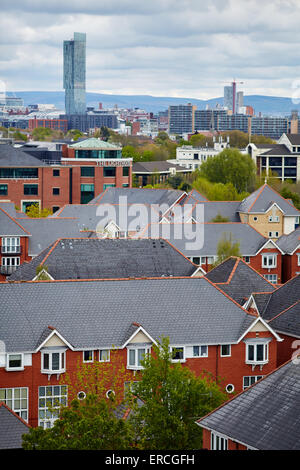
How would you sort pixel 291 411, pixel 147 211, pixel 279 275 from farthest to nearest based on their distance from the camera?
pixel 147 211 → pixel 279 275 → pixel 291 411

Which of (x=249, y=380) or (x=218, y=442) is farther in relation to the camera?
(x=249, y=380)

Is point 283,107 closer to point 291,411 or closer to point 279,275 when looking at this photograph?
point 279,275

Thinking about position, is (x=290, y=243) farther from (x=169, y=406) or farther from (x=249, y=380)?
(x=169, y=406)

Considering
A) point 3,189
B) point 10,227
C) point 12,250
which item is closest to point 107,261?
point 12,250

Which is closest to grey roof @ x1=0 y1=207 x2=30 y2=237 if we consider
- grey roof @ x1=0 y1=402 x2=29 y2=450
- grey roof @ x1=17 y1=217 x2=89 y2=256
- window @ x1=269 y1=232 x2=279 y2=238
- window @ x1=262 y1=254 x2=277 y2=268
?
grey roof @ x1=17 y1=217 x2=89 y2=256

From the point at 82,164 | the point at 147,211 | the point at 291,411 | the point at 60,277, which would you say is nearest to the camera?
the point at 291,411

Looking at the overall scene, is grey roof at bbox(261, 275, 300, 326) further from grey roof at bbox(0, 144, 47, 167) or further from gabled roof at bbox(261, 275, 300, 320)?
grey roof at bbox(0, 144, 47, 167)

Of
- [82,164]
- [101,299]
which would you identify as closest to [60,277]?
[101,299]
